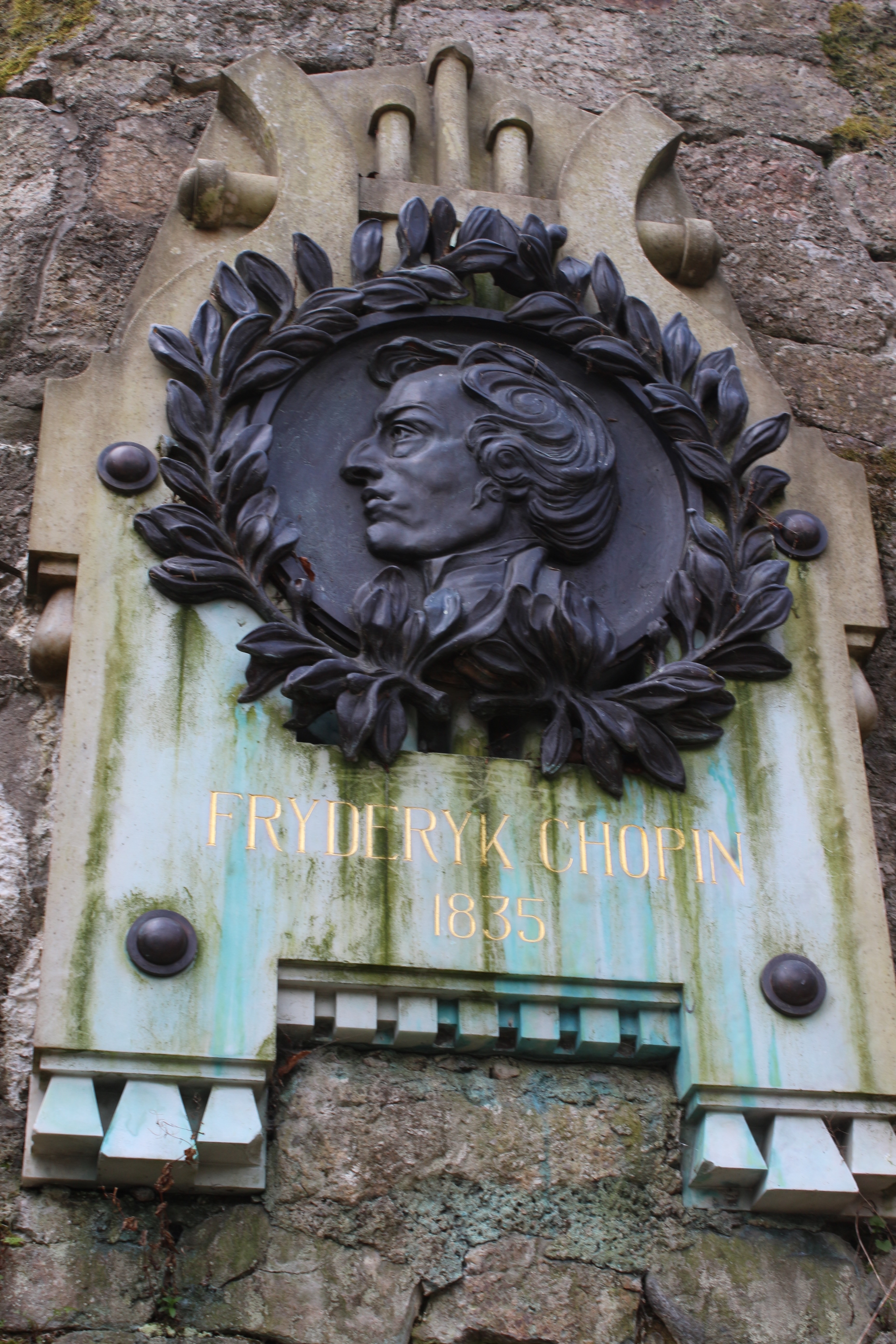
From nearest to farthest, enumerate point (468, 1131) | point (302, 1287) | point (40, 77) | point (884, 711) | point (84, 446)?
point (302, 1287), point (468, 1131), point (84, 446), point (884, 711), point (40, 77)

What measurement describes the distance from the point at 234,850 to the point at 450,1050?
637mm

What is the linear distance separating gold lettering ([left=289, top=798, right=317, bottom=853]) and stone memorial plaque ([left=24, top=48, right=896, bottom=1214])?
0.6 inches

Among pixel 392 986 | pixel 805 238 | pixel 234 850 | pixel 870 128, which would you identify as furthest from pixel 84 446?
pixel 870 128

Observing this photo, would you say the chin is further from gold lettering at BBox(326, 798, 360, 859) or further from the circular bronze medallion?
Result: gold lettering at BBox(326, 798, 360, 859)

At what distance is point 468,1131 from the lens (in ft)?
12.0

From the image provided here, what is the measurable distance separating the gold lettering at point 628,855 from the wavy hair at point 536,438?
725mm

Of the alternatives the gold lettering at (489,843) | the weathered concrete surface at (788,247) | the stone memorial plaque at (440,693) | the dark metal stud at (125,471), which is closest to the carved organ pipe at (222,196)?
the stone memorial plaque at (440,693)

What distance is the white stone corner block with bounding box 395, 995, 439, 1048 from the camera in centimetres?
368

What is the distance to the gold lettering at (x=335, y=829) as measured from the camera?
149 inches

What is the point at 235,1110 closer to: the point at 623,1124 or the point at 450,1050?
the point at 450,1050

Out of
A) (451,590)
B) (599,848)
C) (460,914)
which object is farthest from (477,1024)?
(451,590)

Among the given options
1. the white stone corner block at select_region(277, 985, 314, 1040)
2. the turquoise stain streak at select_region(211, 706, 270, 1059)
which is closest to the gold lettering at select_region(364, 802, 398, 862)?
the turquoise stain streak at select_region(211, 706, 270, 1059)

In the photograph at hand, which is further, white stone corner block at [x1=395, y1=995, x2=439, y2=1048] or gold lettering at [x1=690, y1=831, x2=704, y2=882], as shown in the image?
gold lettering at [x1=690, y1=831, x2=704, y2=882]

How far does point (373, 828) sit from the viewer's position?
12.6 ft
